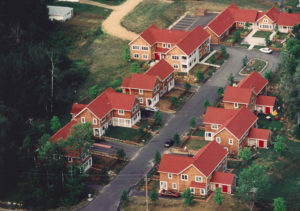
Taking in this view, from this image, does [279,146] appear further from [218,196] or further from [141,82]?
[141,82]

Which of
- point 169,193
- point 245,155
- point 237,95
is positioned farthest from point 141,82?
point 169,193

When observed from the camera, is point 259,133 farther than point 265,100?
No

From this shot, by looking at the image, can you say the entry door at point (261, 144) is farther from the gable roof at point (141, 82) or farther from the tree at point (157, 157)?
the gable roof at point (141, 82)

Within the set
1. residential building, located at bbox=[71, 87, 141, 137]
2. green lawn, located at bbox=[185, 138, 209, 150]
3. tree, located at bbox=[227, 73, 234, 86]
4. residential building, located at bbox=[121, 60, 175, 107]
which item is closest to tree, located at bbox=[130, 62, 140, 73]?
residential building, located at bbox=[121, 60, 175, 107]

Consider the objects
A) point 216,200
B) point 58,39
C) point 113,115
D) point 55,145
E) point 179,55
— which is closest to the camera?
point 216,200

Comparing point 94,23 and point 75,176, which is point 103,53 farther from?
point 75,176

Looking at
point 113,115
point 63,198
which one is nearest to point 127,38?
point 113,115

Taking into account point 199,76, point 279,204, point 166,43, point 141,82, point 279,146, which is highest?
point 166,43
